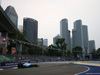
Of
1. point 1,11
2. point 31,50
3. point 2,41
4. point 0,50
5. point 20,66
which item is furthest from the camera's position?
point 31,50

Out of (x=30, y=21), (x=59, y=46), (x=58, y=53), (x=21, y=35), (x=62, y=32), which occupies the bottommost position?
(x=58, y=53)

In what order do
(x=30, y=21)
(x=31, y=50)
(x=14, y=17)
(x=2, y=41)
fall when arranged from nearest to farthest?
(x=2, y=41) → (x=31, y=50) → (x=14, y=17) → (x=30, y=21)

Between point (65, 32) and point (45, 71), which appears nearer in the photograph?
point (45, 71)

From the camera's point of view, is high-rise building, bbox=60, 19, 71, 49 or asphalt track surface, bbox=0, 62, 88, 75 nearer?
asphalt track surface, bbox=0, 62, 88, 75

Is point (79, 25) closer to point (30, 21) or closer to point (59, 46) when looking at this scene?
point (30, 21)

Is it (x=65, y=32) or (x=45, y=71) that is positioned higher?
(x=65, y=32)

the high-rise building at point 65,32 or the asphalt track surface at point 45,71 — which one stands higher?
the high-rise building at point 65,32

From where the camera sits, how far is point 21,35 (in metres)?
59.9

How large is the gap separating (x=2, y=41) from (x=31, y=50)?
56929mm

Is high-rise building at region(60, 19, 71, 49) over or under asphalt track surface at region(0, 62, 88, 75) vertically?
over

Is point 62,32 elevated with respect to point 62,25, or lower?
lower

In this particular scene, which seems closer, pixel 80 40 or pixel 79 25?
pixel 80 40

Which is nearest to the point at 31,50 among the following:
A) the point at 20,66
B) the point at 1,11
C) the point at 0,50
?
the point at 0,50

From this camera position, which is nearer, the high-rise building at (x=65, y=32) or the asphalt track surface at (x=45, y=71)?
the asphalt track surface at (x=45, y=71)
